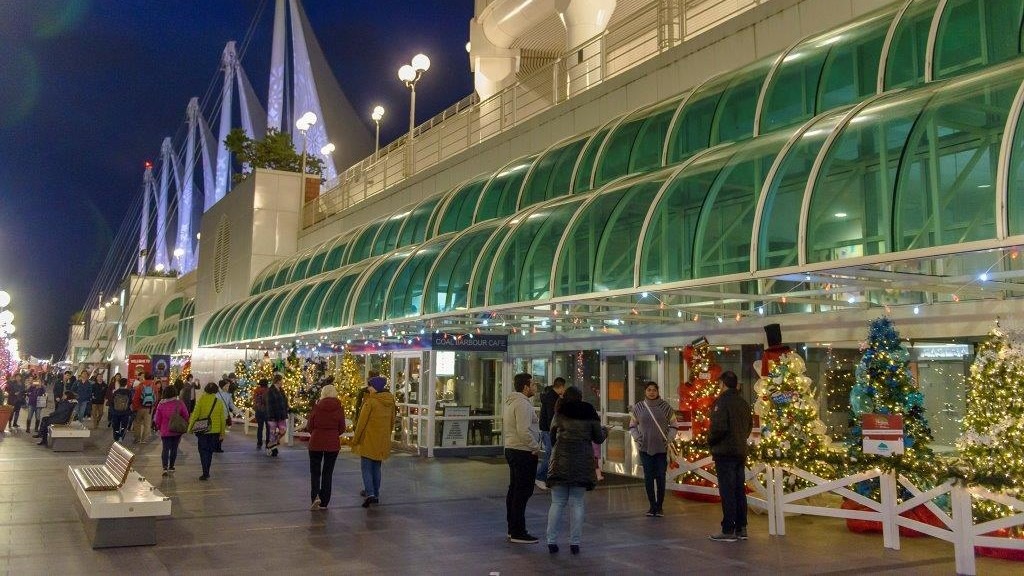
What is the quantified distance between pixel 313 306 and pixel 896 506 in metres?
16.8

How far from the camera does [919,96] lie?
866cm

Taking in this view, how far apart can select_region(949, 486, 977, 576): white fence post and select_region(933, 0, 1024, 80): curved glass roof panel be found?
17.9ft

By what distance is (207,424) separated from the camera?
14531mm

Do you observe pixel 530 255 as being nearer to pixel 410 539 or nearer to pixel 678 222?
pixel 678 222

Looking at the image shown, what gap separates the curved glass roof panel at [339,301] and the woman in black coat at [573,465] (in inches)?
464

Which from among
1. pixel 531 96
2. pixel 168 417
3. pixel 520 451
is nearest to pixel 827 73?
pixel 520 451

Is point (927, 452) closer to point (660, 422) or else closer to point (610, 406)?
point (660, 422)

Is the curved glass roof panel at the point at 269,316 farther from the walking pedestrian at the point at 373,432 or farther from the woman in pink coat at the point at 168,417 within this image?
the walking pedestrian at the point at 373,432

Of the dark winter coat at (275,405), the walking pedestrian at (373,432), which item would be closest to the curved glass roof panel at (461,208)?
the dark winter coat at (275,405)

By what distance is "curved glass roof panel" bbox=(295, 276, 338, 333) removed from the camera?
Result: 2227 centimetres

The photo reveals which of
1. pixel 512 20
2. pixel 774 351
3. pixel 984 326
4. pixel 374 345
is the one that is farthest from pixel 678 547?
pixel 512 20

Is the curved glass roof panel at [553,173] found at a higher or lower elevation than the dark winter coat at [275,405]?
higher

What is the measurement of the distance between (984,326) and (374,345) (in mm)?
16113

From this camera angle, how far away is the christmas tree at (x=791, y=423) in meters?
10.3
